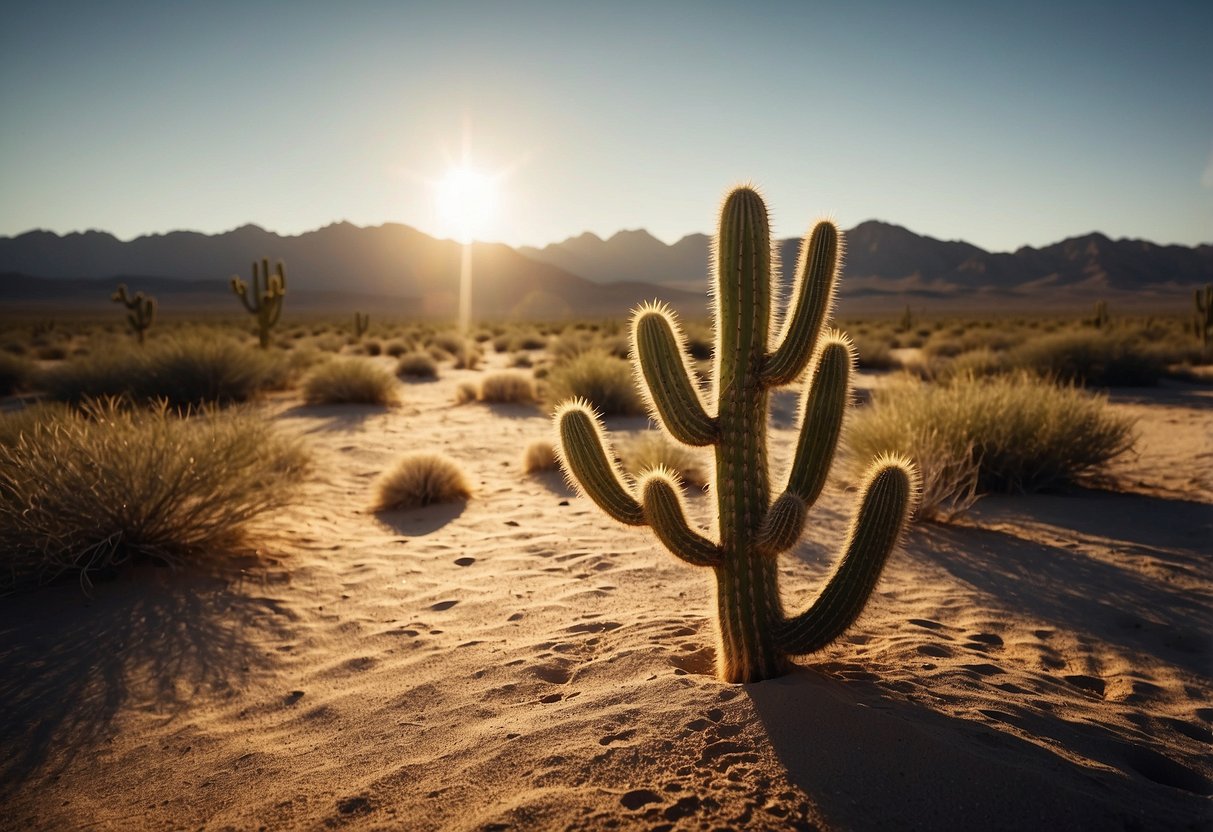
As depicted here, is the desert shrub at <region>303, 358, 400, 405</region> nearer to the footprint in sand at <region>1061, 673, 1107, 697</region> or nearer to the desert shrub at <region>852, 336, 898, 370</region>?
the footprint in sand at <region>1061, 673, 1107, 697</region>

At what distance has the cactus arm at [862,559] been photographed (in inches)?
121

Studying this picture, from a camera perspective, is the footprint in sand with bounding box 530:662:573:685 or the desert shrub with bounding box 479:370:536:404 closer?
the footprint in sand with bounding box 530:662:573:685

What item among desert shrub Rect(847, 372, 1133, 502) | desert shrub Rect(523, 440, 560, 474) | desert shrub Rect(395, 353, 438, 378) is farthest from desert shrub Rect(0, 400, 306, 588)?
desert shrub Rect(395, 353, 438, 378)

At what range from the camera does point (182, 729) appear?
331 centimetres

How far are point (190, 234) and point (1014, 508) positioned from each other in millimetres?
192644

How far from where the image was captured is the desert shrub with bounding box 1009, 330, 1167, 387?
50.8ft

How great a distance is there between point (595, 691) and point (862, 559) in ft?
4.46

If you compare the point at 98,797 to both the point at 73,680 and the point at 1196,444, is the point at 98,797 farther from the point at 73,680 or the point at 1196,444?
the point at 1196,444

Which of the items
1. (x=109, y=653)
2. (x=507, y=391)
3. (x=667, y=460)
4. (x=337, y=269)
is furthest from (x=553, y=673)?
(x=337, y=269)

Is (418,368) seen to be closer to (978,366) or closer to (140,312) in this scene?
(140,312)

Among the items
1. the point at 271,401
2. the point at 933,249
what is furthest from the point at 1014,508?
the point at 933,249

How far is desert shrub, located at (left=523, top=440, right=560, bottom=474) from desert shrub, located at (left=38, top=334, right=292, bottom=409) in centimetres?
681

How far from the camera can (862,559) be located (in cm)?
312

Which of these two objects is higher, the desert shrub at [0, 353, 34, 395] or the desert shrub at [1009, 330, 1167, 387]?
the desert shrub at [1009, 330, 1167, 387]
